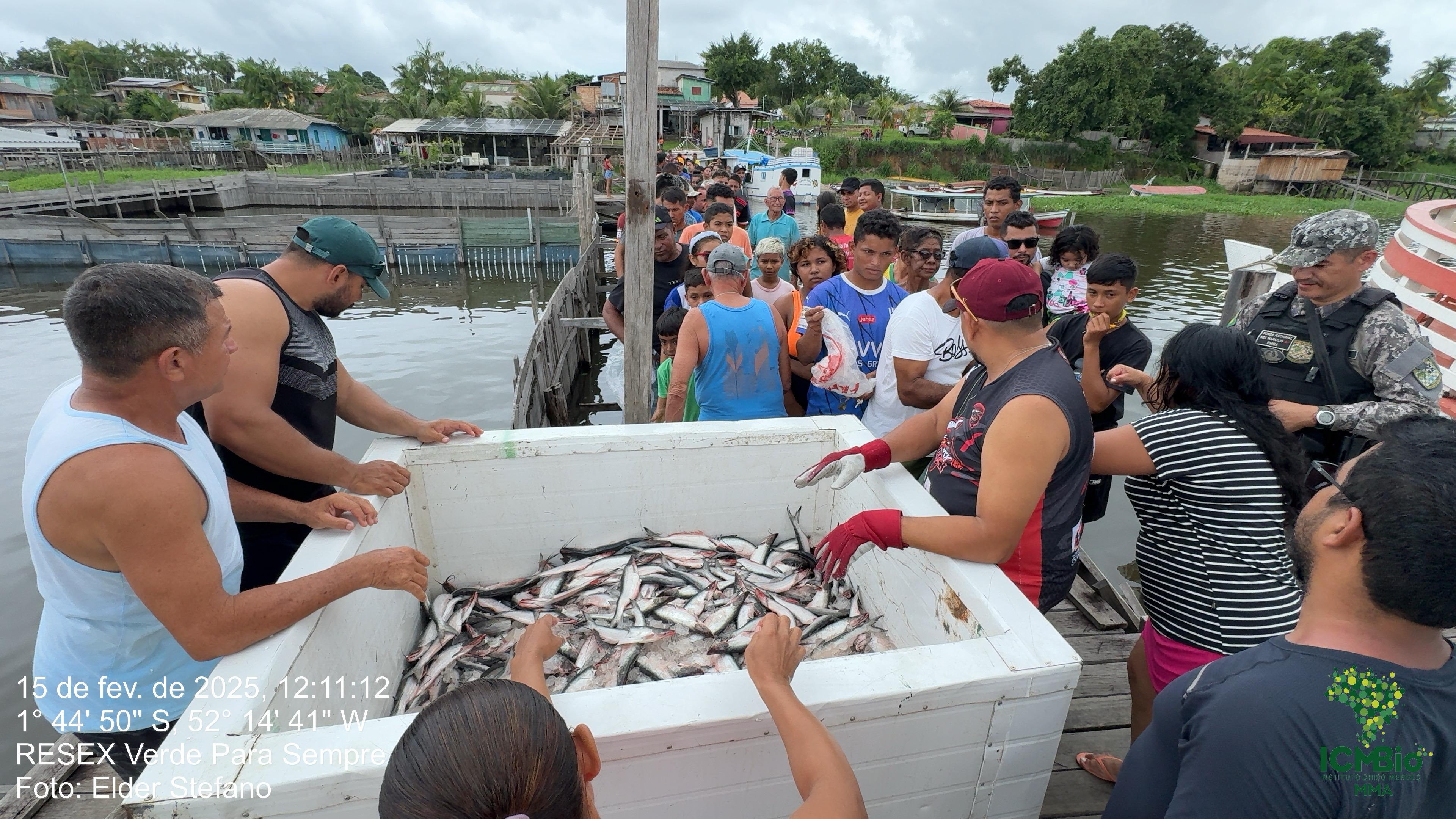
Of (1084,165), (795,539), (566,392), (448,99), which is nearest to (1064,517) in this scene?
(795,539)

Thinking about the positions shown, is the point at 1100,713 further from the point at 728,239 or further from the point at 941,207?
the point at 941,207

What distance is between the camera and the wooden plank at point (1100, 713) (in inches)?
122

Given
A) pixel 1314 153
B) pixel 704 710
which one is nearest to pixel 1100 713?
pixel 704 710

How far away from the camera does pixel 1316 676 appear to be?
3.79ft

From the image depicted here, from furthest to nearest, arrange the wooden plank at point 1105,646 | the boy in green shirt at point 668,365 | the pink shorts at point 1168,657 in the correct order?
the boy in green shirt at point 668,365 < the wooden plank at point 1105,646 < the pink shorts at point 1168,657

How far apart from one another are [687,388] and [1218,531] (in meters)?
2.84

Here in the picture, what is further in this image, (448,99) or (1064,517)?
(448,99)

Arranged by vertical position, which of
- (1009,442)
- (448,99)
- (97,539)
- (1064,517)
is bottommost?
(1064,517)

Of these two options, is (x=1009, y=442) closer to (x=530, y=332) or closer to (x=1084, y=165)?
(x=530, y=332)

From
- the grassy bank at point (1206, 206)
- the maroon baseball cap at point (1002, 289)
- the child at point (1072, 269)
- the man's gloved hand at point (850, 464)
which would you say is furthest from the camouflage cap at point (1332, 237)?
the grassy bank at point (1206, 206)

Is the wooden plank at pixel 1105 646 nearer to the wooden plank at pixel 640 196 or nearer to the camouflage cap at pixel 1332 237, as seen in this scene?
the camouflage cap at pixel 1332 237

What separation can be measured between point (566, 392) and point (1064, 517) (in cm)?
1039

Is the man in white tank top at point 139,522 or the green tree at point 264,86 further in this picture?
the green tree at point 264,86

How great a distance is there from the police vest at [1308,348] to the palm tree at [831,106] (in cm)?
5121
